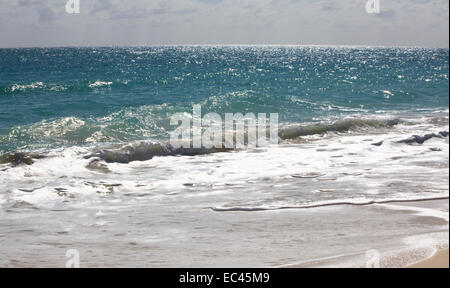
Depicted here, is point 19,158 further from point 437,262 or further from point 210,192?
point 437,262

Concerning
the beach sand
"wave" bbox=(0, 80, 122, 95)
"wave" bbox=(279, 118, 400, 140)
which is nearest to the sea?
"wave" bbox=(279, 118, 400, 140)

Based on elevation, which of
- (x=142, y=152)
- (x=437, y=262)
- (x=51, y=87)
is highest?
(x=51, y=87)

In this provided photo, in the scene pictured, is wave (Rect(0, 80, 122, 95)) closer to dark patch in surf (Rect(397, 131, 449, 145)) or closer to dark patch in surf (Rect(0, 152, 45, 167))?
dark patch in surf (Rect(0, 152, 45, 167))

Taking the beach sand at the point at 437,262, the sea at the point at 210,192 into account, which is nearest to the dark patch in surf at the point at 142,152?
the sea at the point at 210,192

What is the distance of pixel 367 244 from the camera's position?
4684 millimetres

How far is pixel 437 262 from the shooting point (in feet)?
12.5

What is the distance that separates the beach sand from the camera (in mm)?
3717

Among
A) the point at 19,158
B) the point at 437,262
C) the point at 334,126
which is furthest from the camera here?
the point at 334,126

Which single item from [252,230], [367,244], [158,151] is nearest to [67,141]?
[158,151]

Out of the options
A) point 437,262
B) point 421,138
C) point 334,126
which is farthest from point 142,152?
point 437,262

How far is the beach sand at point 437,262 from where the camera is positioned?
3717 millimetres
